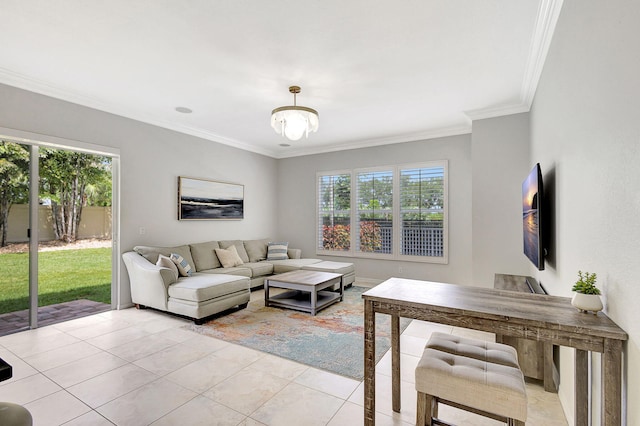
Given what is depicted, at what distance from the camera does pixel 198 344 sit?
3012mm

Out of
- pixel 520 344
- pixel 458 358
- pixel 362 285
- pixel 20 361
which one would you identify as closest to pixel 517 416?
pixel 458 358

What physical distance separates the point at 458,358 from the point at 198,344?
2.48m

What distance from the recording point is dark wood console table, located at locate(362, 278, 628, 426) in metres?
1.10

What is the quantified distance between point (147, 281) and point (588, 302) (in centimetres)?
429

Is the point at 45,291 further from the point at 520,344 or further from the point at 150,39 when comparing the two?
the point at 520,344

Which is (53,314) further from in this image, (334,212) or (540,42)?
(540,42)

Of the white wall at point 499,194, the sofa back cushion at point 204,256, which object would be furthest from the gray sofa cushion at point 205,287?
the white wall at point 499,194

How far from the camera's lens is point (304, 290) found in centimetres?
396

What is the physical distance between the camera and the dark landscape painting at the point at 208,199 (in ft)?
16.2

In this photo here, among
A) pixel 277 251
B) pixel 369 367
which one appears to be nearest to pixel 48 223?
pixel 277 251

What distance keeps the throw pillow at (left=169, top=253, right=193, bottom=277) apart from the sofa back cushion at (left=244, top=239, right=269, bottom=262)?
1.59 meters

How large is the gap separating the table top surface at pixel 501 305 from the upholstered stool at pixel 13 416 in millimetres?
1509

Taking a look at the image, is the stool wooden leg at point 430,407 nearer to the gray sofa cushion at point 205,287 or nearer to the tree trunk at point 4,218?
the gray sofa cushion at point 205,287

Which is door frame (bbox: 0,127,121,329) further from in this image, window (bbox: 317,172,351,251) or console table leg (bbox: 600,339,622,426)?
console table leg (bbox: 600,339,622,426)
